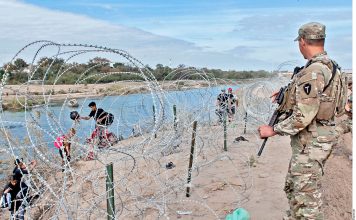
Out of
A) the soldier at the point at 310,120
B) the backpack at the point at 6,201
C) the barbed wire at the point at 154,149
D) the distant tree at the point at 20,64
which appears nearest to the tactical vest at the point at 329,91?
the soldier at the point at 310,120

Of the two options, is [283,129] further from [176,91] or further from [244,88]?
[244,88]

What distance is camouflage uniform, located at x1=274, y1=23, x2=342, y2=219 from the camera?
325cm

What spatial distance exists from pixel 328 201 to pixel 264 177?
5.88ft

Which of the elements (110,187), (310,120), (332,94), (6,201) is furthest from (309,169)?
(6,201)

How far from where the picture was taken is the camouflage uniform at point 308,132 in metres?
3.25

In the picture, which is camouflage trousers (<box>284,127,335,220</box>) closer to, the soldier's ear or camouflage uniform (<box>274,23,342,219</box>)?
camouflage uniform (<box>274,23,342,219</box>)

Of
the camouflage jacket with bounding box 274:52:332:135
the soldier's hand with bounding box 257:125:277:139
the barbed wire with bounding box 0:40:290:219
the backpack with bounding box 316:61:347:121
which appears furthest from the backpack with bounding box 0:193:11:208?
the backpack with bounding box 316:61:347:121

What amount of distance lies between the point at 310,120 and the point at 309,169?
40 centimetres

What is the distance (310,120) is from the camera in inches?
129

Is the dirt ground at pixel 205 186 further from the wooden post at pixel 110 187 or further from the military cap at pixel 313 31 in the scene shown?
the military cap at pixel 313 31

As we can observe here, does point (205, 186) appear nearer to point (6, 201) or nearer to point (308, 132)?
point (6, 201)

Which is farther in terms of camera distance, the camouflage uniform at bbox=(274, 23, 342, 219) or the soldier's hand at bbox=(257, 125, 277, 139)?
the soldier's hand at bbox=(257, 125, 277, 139)

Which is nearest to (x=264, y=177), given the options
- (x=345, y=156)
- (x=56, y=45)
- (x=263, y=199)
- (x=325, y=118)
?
(x=263, y=199)

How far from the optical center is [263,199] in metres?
5.74
